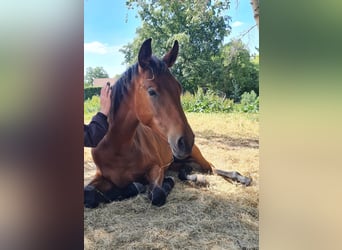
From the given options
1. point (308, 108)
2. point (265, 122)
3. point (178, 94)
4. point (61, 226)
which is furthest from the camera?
point (61, 226)

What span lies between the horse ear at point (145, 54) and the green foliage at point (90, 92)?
0.99ft

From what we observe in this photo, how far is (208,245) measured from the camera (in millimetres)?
1816

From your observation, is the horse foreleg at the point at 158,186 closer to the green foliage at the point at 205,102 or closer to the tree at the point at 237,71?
the green foliage at the point at 205,102

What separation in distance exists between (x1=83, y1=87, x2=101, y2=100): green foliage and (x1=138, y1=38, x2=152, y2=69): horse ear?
302 mm

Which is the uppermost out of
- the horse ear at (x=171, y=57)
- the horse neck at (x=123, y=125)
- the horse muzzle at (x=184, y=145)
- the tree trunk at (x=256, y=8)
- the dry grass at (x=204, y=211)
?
the tree trunk at (x=256, y=8)

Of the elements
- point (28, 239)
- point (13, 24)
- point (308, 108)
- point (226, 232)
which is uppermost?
point (13, 24)

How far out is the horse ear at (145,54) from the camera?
1.91 metres

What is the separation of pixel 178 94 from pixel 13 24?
1023 mm

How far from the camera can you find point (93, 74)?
6.45 feet

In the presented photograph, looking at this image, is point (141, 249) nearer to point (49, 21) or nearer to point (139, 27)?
point (139, 27)

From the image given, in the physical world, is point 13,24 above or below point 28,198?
above

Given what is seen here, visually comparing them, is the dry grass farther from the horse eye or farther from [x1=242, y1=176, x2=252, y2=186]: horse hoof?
the horse eye

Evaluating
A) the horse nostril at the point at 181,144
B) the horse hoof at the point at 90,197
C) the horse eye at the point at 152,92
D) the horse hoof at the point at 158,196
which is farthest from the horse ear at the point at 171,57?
the horse hoof at the point at 90,197

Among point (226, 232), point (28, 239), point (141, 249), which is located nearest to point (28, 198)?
point (28, 239)
